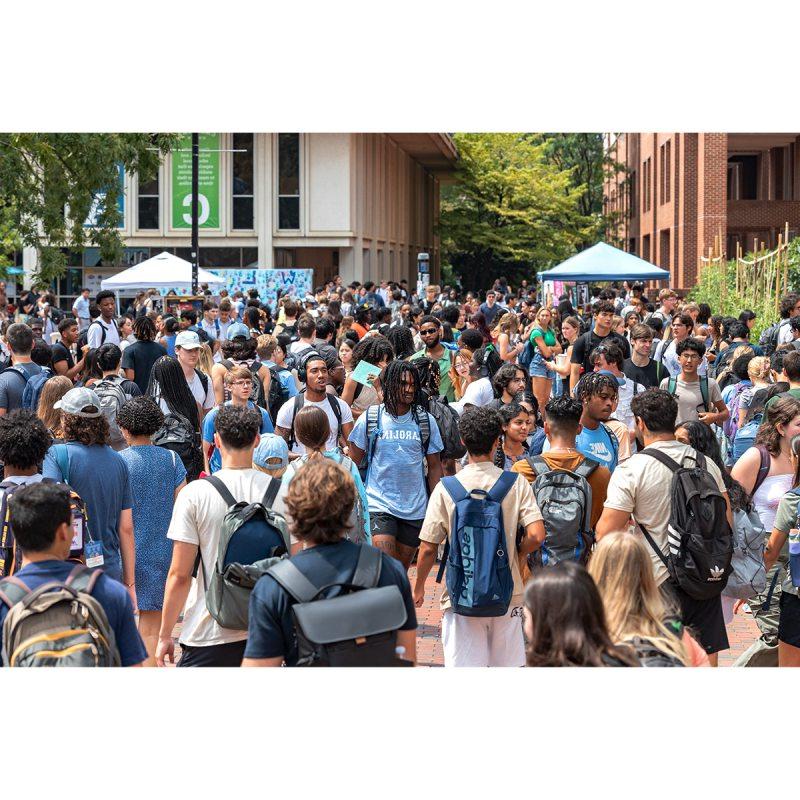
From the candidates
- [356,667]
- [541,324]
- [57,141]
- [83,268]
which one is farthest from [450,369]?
[83,268]

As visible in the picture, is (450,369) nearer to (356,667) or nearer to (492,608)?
(492,608)

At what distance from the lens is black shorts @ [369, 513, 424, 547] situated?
7543 mm

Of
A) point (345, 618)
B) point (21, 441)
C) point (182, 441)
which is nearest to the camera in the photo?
point (345, 618)

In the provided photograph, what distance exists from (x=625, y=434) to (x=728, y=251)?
4069cm

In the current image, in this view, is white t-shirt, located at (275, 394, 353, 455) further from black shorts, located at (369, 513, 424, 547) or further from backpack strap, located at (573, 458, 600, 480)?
backpack strap, located at (573, 458, 600, 480)

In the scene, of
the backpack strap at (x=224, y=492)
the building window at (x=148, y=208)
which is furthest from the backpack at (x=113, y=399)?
the building window at (x=148, y=208)

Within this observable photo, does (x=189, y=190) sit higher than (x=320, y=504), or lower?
higher

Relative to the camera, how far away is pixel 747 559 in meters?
6.34

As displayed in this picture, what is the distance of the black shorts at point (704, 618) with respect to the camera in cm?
593

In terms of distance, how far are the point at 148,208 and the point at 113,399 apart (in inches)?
1367

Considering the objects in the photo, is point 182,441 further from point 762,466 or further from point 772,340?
point 772,340

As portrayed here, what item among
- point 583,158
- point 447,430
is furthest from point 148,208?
point 583,158

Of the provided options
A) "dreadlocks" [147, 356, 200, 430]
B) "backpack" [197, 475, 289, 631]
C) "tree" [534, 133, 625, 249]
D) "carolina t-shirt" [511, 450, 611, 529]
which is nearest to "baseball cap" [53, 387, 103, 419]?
"backpack" [197, 475, 289, 631]

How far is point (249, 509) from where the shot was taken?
16.4 feet
